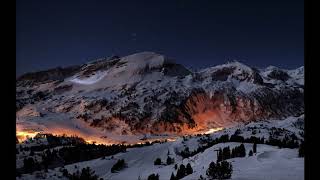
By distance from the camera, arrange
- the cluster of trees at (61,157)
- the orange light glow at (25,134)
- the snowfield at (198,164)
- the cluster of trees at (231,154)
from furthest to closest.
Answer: the orange light glow at (25,134), the cluster of trees at (61,157), the cluster of trees at (231,154), the snowfield at (198,164)

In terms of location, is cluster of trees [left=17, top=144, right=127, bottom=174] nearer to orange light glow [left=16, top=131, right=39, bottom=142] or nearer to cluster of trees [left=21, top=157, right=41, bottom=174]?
cluster of trees [left=21, top=157, right=41, bottom=174]

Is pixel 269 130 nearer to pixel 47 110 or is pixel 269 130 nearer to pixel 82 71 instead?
pixel 47 110

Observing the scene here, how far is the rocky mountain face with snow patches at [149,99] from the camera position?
301ft

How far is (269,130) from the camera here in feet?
186

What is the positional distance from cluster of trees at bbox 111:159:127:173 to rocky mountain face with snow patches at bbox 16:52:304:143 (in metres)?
45.8

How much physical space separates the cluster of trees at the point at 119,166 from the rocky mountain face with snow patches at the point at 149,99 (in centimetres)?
4582

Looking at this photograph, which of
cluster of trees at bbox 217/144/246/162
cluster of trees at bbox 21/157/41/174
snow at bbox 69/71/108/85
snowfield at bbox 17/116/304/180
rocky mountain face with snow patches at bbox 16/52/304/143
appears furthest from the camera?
snow at bbox 69/71/108/85

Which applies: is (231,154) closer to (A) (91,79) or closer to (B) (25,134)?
(B) (25,134)

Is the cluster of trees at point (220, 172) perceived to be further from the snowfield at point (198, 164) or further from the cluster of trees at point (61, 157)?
the cluster of trees at point (61, 157)

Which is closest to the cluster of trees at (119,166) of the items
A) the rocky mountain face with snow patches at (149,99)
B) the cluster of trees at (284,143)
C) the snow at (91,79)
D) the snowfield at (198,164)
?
the snowfield at (198,164)

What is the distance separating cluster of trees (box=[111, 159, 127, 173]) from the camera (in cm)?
3503

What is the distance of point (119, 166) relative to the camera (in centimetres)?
3597

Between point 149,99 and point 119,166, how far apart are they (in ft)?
210

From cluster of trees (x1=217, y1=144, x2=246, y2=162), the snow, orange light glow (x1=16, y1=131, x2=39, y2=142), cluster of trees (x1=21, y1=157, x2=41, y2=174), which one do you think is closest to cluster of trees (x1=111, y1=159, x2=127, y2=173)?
cluster of trees (x1=21, y1=157, x2=41, y2=174)
